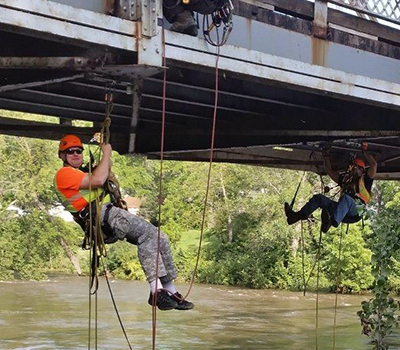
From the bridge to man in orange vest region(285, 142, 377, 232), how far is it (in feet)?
2.36

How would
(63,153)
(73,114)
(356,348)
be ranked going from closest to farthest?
(63,153), (73,114), (356,348)

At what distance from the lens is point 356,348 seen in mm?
23297

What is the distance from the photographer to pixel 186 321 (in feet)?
95.4

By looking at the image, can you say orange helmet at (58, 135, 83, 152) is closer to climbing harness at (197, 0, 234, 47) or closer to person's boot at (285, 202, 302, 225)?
climbing harness at (197, 0, 234, 47)

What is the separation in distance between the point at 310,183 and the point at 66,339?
19930 mm

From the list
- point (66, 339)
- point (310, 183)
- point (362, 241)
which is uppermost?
point (310, 183)

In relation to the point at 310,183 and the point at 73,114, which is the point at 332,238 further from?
the point at 73,114

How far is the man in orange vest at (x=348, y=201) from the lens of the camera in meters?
11.8

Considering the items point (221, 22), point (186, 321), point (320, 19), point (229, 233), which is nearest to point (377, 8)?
point (320, 19)

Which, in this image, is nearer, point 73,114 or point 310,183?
point 73,114

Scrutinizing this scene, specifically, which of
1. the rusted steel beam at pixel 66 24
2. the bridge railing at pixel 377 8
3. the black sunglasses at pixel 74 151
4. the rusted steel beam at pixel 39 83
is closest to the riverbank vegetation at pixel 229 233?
the bridge railing at pixel 377 8

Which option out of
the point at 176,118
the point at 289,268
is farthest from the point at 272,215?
the point at 176,118

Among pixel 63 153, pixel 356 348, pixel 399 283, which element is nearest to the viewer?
pixel 63 153

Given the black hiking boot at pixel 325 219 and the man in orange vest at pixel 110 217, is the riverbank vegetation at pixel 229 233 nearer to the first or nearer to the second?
the black hiking boot at pixel 325 219
